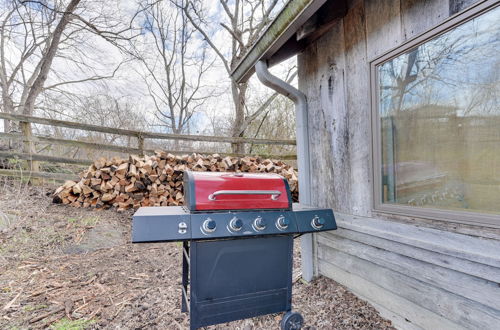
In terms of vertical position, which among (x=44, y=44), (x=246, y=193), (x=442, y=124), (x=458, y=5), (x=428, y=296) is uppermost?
(x=44, y=44)

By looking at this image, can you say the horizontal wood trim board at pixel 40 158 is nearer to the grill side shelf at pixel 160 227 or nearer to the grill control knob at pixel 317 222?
the grill side shelf at pixel 160 227

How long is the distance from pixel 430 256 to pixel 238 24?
28.0 feet

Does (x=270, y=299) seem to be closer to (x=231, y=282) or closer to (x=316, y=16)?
(x=231, y=282)

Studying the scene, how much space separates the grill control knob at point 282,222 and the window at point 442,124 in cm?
63

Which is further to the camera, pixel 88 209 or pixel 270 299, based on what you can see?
pixel 88 209

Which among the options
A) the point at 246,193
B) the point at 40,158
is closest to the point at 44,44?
the point at 40,158

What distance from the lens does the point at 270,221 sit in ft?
4.88

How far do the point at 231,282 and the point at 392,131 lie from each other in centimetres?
134

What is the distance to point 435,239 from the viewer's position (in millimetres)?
1303

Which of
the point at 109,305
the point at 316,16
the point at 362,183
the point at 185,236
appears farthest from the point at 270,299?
the point at 316,16

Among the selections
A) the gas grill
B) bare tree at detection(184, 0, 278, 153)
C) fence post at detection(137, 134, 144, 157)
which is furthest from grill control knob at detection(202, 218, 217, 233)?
bare tree at detection(184, 0, 278, 153)

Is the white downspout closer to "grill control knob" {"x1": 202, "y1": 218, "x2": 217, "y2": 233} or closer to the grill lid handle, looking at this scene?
the grill lid handle

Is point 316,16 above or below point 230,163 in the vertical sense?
above

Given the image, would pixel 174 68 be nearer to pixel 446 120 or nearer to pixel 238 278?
pixel 238 278
